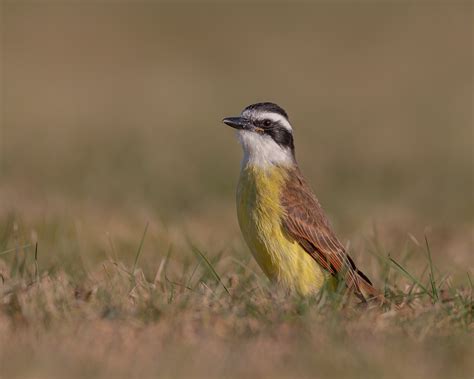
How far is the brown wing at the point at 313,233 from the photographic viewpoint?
27.5ft

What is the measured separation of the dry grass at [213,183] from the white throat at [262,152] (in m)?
0.85

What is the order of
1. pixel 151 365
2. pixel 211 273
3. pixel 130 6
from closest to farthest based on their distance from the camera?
pixel 151 365 < pixel 211 273 < pixel 130 6

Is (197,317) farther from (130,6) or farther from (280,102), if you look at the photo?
(130,6)

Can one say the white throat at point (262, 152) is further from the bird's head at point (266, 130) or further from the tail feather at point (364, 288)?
the tail feather at point (364, 288)

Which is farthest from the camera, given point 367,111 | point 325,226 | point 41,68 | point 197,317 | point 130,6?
point 130,6

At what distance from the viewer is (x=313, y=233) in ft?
28.0

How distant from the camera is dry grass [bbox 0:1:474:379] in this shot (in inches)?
242

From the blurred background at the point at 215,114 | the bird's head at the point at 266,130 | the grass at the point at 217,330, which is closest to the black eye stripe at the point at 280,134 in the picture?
the bird's head at the point at 266,130

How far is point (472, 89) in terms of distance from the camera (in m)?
25.3

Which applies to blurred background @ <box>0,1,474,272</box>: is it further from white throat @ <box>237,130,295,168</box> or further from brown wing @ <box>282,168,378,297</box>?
white throat @ <box>237,130,295,168</box>

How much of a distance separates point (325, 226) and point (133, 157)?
7.42m

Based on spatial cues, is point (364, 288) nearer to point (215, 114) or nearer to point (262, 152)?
point (262, 152)

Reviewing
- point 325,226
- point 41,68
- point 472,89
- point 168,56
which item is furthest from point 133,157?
point 168,56

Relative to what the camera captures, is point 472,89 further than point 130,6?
No
